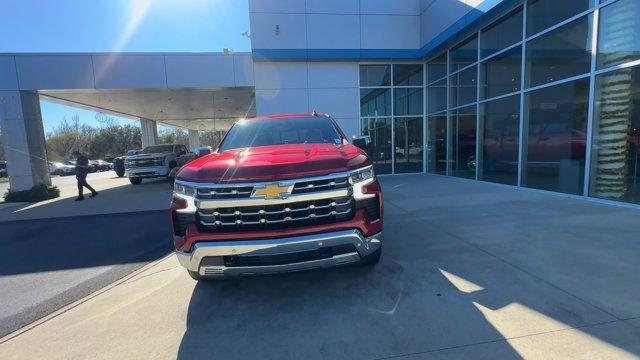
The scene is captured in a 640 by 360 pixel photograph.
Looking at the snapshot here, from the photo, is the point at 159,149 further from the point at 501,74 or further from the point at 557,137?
the point at 557,137

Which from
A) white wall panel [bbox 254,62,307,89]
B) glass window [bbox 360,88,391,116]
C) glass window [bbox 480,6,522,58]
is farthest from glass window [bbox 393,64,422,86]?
white wall panel [bbox 254,62,307,89]

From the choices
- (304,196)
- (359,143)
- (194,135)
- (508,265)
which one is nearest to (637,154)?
(508,265)

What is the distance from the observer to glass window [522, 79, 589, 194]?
7344 millimetres

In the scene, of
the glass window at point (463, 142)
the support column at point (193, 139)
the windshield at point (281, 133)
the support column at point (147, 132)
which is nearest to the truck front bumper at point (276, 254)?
the windshield at point (281, 133)

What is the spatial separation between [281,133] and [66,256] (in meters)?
3.92

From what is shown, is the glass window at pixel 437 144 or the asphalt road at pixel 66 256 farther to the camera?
the glass window at pixel 437 144

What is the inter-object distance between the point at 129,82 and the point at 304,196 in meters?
12.3

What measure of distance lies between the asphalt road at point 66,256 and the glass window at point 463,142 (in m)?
9.54

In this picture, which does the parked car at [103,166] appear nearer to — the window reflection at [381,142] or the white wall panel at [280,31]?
the white wall panel at [280,31]

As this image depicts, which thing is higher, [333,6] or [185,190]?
[333,6]

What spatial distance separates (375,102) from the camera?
13312 millimetres

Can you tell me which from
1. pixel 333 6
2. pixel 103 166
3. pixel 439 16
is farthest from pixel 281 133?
pixel 103 166

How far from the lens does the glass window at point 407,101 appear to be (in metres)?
13.5

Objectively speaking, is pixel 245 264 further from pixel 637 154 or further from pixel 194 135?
pixel 194 135
